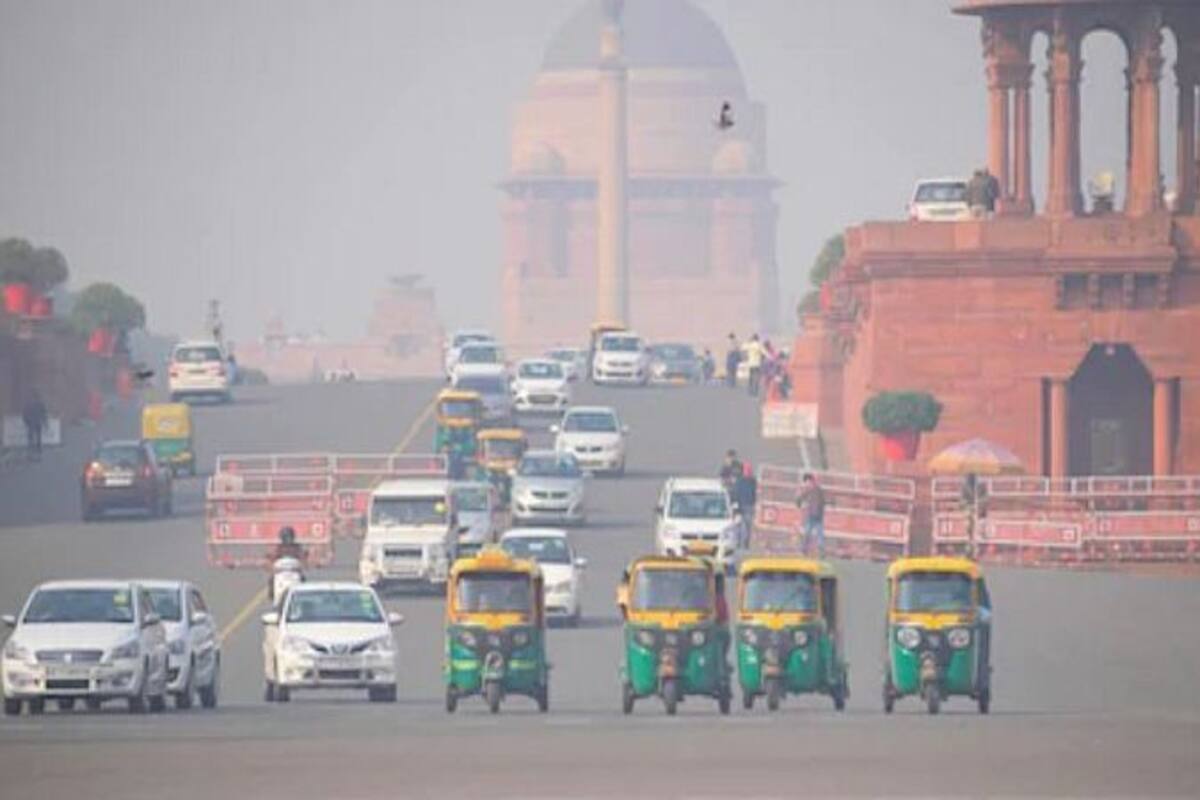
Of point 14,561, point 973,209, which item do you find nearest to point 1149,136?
point 973,209

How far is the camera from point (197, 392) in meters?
120

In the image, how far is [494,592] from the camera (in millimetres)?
50781

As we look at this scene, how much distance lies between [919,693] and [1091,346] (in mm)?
43284

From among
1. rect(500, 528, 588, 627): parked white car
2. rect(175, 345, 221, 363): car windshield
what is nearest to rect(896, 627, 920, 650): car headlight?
rect(500, 528, 588, 627): parked white car

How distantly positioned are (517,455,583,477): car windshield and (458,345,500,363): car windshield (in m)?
33.0

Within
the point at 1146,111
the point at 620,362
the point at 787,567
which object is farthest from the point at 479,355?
the point at 787,567

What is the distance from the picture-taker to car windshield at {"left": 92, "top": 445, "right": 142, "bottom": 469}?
8588 centimetres

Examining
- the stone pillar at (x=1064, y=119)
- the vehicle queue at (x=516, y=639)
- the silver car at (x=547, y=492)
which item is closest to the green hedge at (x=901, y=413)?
the silver car at (x=547, y=492)

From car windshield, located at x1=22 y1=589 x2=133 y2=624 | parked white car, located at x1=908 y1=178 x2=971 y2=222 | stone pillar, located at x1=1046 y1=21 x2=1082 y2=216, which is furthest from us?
parked white car, located at x1=908 y1=178 x2=971 y2=222

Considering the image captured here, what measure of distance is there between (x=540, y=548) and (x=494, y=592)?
15.0 metres

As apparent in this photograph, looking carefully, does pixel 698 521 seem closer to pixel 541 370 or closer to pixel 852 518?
pixel 852 518

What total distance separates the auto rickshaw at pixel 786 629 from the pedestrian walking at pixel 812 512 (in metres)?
→ 24.7

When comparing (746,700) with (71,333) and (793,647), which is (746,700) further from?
(71,333)

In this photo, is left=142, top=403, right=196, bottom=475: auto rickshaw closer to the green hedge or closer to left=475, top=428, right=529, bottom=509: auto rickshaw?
left=475, top=428, right=529, bottom=509: auto rickshaw
